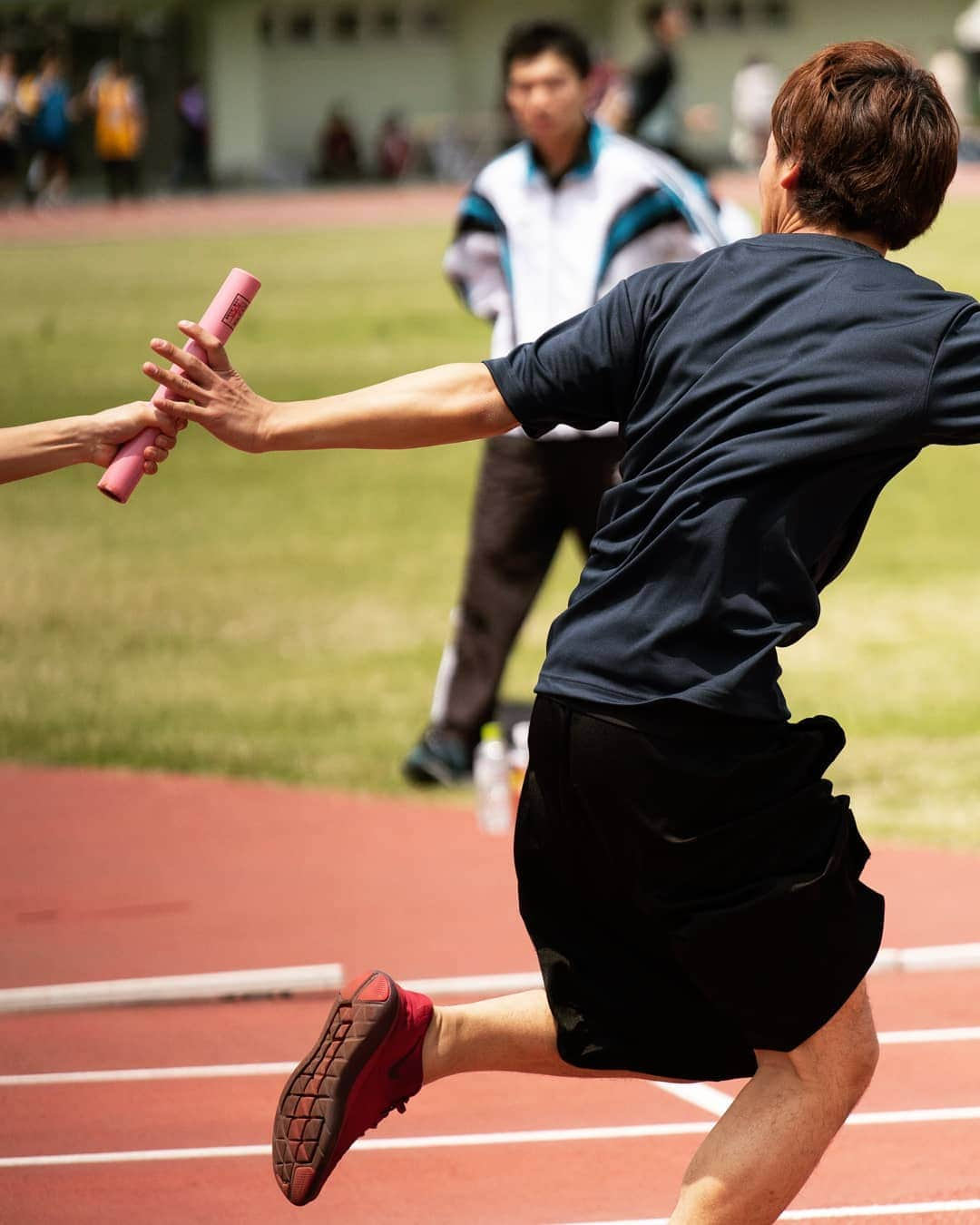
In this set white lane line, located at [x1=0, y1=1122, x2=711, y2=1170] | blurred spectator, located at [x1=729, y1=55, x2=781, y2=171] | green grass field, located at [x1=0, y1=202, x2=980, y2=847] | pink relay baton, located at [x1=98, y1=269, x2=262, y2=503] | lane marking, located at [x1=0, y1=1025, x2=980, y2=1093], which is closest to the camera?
pink relay baton, located at [x1=98, y1=269, x2=262, y2=503]

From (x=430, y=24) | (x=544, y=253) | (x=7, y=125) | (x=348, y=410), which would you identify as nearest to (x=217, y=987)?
(x=348, y=410)

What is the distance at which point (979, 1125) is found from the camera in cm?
463

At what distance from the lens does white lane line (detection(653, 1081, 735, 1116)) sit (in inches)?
190

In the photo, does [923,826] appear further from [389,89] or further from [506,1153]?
[389,89]

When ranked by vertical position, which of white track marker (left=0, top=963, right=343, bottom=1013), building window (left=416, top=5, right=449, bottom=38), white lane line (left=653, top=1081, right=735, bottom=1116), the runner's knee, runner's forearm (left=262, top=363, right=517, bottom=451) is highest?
runner's forearm (left=262, top=363, right=517, bottom=451)

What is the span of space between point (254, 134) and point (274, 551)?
40.4m

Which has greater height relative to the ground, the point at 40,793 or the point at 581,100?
the point at 581,100

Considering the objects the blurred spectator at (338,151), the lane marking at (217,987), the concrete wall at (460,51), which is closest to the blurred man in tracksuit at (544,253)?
the lane marking at (217,987)

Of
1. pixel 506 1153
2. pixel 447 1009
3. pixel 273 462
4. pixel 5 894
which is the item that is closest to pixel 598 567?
pixel 447 1009

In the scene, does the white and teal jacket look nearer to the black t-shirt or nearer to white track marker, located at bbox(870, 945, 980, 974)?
white track marker, located at bbox(870, 945, 980, 974)

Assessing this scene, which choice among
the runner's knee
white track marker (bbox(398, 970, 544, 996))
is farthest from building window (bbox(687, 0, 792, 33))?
the runner's knee

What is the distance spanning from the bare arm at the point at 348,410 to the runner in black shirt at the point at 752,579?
76 mm

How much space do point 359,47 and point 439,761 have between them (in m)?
48.8

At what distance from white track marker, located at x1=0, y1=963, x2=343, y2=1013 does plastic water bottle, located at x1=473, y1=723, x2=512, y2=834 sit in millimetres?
1912
